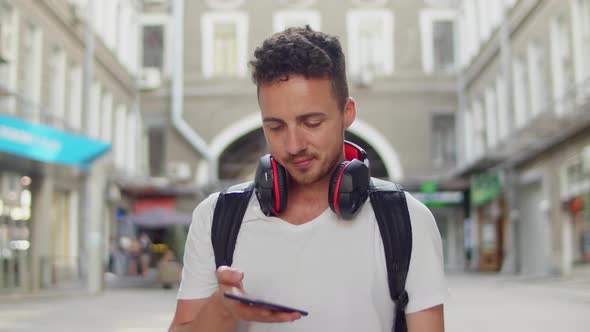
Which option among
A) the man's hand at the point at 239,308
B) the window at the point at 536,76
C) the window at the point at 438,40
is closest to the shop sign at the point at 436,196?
the window at the point at 438,40

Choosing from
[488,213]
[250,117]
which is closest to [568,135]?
[488,213]

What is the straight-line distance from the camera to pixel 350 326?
194 centimetres

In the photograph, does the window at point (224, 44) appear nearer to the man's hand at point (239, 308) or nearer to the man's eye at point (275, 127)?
the man's eye at point (275, 127)

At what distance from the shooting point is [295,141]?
1.99 m

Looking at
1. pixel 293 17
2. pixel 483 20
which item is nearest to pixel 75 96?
pixel 293 17

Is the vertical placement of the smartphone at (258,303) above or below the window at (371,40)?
below

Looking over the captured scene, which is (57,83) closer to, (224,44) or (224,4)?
(224,44)

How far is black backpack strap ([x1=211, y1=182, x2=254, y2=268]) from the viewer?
6.73ft

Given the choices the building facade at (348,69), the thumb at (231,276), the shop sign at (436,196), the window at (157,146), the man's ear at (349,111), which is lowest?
the thumb at (231,276)

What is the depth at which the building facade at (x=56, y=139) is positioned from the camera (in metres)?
17.2

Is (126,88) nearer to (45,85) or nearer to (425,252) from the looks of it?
(45,85)

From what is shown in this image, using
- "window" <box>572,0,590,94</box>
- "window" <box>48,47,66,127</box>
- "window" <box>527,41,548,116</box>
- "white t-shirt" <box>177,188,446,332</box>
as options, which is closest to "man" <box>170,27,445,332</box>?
"white t-shirt" <box>177,188,446,332</box>

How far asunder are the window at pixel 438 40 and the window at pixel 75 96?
13.6m

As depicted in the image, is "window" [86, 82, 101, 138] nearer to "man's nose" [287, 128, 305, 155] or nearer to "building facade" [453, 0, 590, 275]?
"building facade" [453, 0, 590, 275]
